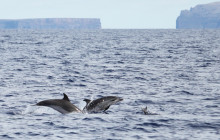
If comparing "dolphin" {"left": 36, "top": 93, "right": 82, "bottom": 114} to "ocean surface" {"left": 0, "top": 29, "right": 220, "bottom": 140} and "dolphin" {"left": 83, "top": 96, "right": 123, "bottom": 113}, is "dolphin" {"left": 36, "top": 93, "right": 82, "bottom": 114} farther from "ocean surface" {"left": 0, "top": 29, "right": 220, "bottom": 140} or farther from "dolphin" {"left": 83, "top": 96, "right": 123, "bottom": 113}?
"dolphin" {"left": 83, "top": 96, "right": 123, "bottom": 113}

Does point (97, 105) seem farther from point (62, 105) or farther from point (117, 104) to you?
point (117, 104)

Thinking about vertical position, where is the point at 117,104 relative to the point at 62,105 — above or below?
above

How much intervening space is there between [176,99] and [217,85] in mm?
6677

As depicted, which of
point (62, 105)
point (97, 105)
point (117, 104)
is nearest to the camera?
point (62, 105)

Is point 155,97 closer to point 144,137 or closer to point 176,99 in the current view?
point 176,99

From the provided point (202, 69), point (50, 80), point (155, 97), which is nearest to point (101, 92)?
point (155, 97)

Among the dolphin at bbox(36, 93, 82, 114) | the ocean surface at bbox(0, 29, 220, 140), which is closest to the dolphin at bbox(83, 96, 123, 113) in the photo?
the ocean surface at bbox(0, 29, 220, 140)

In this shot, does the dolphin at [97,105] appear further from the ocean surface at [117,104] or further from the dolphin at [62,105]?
the dolphin at [62,105]

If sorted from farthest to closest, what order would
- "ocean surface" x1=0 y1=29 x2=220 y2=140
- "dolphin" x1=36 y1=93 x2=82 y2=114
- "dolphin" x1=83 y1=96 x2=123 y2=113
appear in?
"dolphin" x1=83 y1=96 x2=123 y2=113 → "dolphin" x1=36 y1=93 x2=82 y2=114 → "ocean surface" x1=0 y1=29 x2=220 y2=140

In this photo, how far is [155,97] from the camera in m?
25.0

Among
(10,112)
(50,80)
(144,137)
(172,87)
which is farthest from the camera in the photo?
(50,80)

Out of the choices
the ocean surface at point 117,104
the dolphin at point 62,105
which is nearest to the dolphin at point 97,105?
the ocean surface at point 117,104

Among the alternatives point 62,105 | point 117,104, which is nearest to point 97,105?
point 62,105

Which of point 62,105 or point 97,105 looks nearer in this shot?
point 62,105
